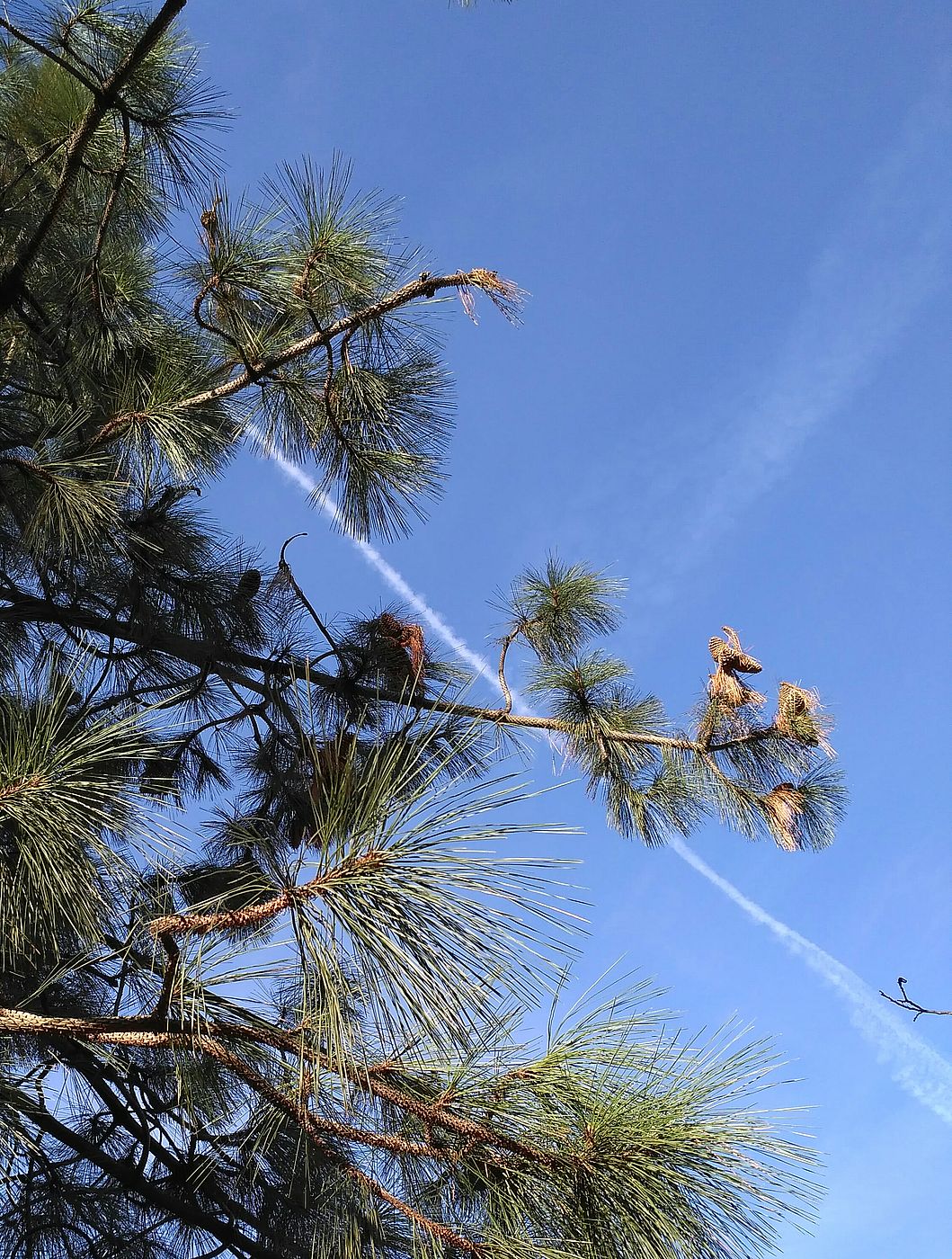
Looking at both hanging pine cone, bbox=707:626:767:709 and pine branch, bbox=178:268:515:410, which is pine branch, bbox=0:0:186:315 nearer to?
pine branch, bbox=178:268:515:410

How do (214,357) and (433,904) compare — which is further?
(214,357)

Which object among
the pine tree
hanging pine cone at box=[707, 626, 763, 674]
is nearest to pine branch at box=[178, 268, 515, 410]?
the pine tree

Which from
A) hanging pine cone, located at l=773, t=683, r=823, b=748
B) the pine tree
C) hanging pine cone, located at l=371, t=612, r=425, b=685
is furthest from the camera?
hanging pine cone, located at l=773, t=683, r=823, b=748

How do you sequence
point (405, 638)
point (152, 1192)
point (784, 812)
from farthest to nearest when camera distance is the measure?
point (784, 812), point (405, 638), point (152, 1192)

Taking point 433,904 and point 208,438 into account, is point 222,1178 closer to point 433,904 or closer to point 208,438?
point 433,904

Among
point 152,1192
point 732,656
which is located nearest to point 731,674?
point 732,656

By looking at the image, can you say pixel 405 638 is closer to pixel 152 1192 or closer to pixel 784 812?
pixel 784 812

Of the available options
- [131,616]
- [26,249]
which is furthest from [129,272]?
[131,616]

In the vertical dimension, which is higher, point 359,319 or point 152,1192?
point 359,319

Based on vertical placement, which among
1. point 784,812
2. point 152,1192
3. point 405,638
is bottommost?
point 152,1192

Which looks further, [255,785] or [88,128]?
[255,785]

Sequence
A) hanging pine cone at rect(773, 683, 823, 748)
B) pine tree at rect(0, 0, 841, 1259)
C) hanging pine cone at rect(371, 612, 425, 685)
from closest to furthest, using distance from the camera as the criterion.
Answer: pine tree at rect(0, 0, 841, 1259), hanging pine cone at rect(371, 612, 425, 685), hanging pine cone at rect(773, 683, 823, 748)

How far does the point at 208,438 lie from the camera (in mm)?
2018

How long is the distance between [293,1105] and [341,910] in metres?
0.23
